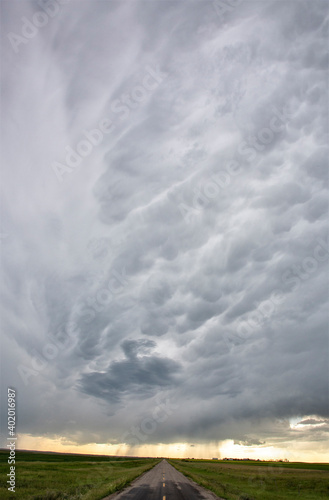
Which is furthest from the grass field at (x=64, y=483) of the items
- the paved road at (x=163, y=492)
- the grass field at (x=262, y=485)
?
the grass field at (x=262, y=485)

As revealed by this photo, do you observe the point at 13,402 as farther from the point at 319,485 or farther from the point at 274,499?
the point at 319,485

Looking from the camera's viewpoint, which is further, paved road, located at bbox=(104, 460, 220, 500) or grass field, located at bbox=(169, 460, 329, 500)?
grass field, located at bbox=(169, 460, 329, 500)

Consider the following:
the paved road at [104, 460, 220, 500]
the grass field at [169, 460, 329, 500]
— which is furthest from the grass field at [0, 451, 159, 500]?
the grass field at [169, 460, 329, 500]

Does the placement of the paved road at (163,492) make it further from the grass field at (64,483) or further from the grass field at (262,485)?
the grass field at (262,485)

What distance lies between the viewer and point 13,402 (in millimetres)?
18516

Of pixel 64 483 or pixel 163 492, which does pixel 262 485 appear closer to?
pixel 163 492

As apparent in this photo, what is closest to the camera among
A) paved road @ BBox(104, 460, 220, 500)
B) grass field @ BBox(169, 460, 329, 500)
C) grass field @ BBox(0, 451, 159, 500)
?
grass field @ BBox(0, 451, 159, 500)

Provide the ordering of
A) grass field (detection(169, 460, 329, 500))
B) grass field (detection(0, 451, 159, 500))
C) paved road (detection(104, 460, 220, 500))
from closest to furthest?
grass field (detection(0, 451, 159, 500)), paved road (detection(104, 460, 220, 500)), grass field (detection(169, 460, 329, 500))

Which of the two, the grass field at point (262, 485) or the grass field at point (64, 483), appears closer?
the grass field at point (64, 483)

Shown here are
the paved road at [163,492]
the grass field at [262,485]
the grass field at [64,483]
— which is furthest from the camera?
the grass field at [262,485]

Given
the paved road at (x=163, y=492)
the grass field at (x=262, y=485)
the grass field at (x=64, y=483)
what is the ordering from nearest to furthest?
1. the grass field at (x=64, y=483)
2. the paved road at (x=163, y=492)
3. the grass field at (x=262, y=485)

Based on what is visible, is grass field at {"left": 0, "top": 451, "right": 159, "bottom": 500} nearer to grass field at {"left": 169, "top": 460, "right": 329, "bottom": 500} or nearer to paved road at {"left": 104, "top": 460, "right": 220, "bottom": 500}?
paved road at {"left": 104, "top": 460, "right": 220, "bottom": 500}

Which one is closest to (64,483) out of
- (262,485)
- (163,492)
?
(163,492)

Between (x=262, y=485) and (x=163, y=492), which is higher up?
(x=163, y=492)
